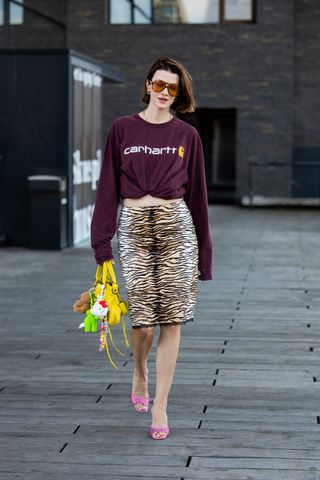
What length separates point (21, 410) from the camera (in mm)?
5930

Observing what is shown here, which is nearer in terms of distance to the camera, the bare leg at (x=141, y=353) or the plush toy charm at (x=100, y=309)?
the plush toy charm at (x=100, y=309)

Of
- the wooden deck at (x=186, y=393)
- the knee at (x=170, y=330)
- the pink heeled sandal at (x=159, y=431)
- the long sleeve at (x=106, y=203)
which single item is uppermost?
the long sleeve at (x=106, y=203)

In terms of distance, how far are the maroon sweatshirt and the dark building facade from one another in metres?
21.0

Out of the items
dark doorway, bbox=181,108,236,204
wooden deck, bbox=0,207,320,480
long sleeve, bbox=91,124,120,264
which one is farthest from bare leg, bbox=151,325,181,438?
dark doorway, bbox=181,108,236,204

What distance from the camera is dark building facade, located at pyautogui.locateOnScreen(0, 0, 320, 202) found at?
26.5m

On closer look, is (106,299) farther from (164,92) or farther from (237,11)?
(237,11)

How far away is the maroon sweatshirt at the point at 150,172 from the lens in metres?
5.22

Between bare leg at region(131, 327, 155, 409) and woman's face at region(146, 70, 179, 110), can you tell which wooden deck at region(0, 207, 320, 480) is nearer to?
bare leg at region(131, 327, 155, 409)

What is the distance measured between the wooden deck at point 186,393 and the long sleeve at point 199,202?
0.84 meters

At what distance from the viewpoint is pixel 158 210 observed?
5.24m

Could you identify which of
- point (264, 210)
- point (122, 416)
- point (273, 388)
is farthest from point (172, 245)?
point (264, 210)

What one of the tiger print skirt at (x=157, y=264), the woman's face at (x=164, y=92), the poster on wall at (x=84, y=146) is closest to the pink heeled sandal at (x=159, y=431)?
the tiger print skirt at (x=157, y=264)

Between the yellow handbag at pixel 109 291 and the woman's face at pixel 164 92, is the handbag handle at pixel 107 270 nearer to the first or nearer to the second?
the yellow handbag at pixel 109 291

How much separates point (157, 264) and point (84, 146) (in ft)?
38.5
